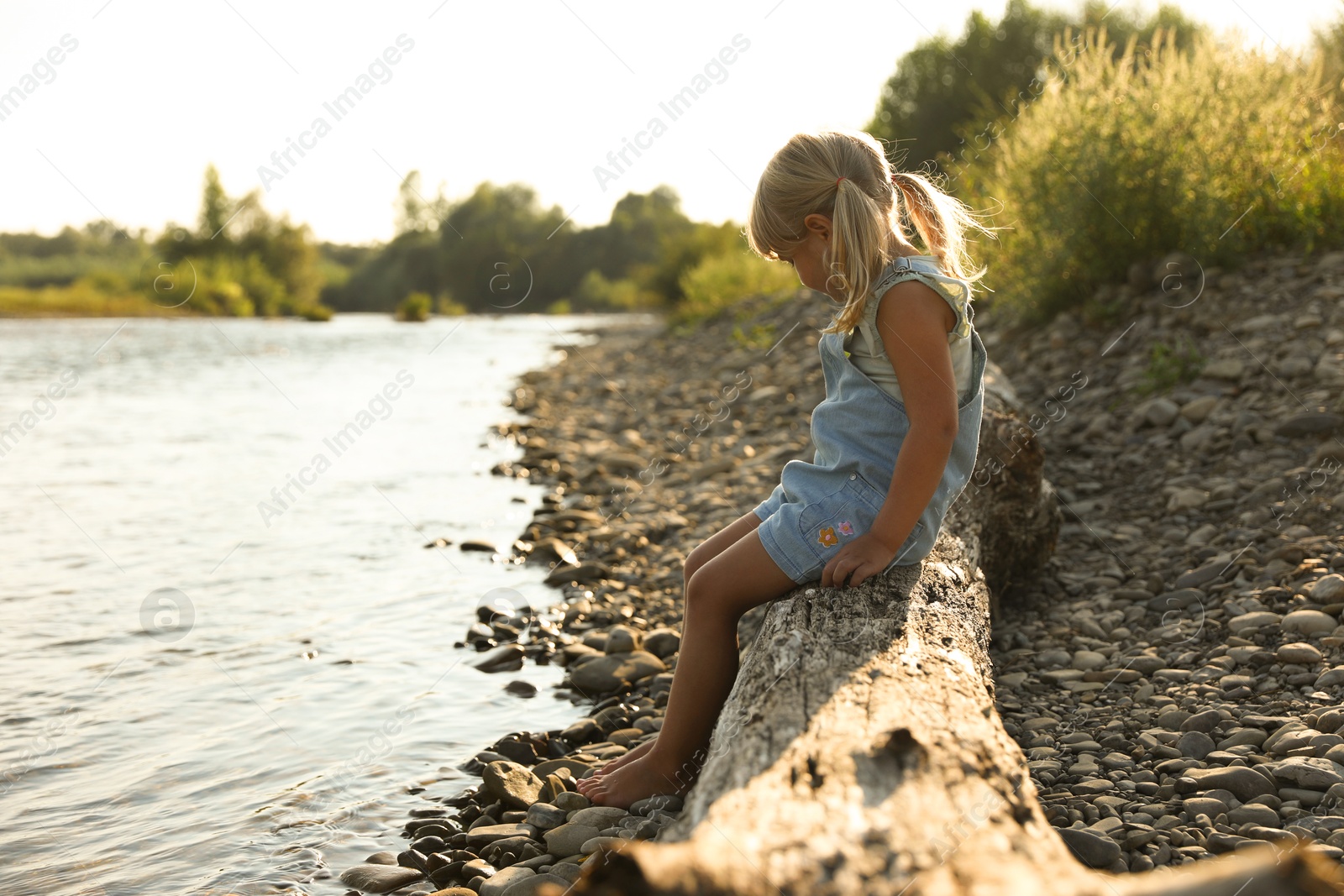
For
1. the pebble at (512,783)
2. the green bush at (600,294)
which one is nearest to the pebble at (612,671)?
the pebble at (512,783)

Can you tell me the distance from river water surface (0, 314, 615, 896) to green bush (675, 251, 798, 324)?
22.2 ft

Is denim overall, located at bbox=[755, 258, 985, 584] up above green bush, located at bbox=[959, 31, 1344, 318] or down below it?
below

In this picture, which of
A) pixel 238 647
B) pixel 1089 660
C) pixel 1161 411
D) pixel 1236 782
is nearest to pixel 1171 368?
pixel 1161 411

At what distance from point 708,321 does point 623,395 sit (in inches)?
205

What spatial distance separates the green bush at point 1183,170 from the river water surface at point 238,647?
4419mm

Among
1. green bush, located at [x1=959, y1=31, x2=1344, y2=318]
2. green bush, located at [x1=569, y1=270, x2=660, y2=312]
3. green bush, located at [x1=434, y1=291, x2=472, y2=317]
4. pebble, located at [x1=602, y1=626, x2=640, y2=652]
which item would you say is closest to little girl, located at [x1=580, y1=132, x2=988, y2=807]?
pebble, located at [x1=602, y1=626, x2=640, y2=652]

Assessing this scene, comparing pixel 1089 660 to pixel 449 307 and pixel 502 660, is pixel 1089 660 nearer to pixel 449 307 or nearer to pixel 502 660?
pixel 502 660

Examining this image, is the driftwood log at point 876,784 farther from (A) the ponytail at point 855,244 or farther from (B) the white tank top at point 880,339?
(A) the ponytail at point 855,244

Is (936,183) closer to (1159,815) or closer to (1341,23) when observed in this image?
(1159,815)

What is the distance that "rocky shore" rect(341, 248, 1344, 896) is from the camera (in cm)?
263

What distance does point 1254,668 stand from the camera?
127 inches

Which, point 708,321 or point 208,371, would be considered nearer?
point 708,321

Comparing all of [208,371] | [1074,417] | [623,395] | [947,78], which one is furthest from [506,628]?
[947,78]

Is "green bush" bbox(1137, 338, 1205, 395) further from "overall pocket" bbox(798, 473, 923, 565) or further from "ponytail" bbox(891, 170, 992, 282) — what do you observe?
"overall pocket" bbox(798, 473, 923, 565)
